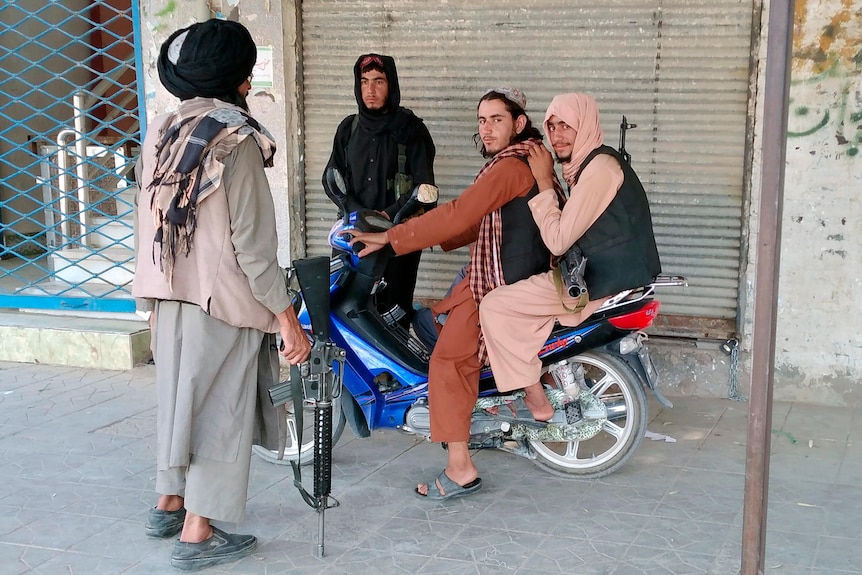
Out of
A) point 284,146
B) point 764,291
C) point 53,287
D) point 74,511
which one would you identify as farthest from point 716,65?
point 53,287

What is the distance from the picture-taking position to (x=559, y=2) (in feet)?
17.6

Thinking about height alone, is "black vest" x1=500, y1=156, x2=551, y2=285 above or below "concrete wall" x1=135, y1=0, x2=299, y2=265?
below

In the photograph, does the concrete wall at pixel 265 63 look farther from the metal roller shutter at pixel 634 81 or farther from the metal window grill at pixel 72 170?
the metal roller shutter at pixel 634 81

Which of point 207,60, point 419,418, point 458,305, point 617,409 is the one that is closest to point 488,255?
point 458,305

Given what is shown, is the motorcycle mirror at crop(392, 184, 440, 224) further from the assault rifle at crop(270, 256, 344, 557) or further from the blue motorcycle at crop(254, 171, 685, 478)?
the assault rifle at crop(270, 256, 344, 557)

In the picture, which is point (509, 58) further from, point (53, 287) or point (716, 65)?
point (53, 287)

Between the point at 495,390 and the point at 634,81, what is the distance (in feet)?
7.48

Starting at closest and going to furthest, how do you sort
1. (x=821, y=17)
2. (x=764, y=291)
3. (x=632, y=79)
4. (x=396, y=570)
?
(x=764, y=291)
(x=396, y=570)
(x=821, y=17)
(x=632, y=79)

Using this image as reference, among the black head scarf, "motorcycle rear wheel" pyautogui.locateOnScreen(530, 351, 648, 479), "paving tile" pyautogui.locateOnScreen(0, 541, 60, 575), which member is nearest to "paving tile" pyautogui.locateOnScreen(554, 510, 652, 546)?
"motorcycle rear wheel" pyautogui.locateOnScreen(530, 351, 648, 479)

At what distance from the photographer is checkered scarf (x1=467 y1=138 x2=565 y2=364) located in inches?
152

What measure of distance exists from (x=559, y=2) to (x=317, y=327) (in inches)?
118

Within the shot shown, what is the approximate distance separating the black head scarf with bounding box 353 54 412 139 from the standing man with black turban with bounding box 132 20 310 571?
171 cm

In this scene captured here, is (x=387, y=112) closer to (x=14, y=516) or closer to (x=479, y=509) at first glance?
(x=479, y=509)

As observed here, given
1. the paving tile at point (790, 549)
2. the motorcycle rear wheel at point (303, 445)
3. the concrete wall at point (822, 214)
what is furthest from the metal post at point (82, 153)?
the paving tile at point (790, 549)
